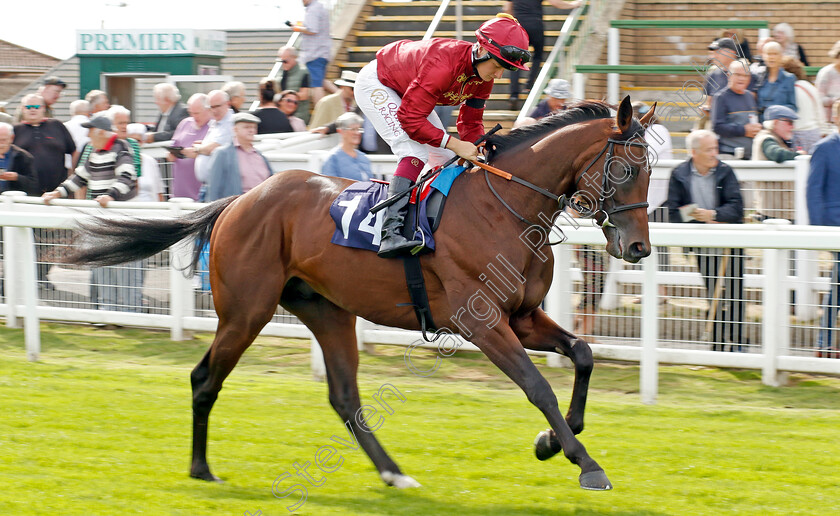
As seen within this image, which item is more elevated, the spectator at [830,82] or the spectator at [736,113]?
the spectator at [830,82]

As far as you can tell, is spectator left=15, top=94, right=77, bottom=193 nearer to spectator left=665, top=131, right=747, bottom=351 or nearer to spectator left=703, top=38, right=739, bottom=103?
spectator left=665, top=131, right=747, bottom=351

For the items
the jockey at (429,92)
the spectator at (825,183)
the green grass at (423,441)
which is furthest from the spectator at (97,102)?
the spectator at (825,183)

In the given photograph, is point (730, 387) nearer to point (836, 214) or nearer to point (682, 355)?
point (682, 355)

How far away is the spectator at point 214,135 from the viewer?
25.8ft

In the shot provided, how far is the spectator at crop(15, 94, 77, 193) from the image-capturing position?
8.70 meters

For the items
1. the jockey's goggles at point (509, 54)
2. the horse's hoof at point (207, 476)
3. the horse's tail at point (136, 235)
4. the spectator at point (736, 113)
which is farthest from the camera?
the spectator at point (736, 113)

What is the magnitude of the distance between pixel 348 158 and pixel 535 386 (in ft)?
11.2

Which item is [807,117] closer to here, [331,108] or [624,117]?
[331,108]

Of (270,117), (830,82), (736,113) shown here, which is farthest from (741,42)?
(270,117)

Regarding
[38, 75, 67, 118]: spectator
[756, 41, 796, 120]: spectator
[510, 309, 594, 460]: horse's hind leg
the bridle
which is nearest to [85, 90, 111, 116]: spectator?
[38, 75, 67, 118]: spectator

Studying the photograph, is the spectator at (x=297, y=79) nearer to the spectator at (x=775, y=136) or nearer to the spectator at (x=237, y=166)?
the spectator at (x=237, y=166)

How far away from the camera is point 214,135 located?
8.14 metres

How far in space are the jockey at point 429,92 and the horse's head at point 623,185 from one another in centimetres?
47

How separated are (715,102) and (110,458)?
5.21m
